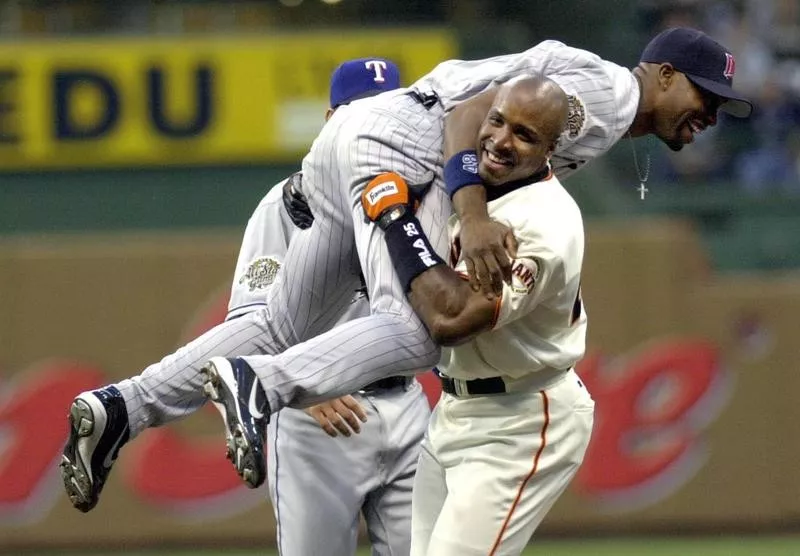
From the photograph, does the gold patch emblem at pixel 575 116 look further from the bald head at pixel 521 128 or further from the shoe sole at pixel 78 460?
the shoe sole at pixel 78 460

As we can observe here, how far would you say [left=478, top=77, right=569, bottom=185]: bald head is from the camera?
169 inches

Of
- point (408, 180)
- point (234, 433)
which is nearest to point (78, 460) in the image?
point (234, 433)

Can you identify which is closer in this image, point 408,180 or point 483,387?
point 483,387

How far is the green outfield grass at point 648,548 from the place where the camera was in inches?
360

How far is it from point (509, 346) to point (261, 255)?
1.14 m

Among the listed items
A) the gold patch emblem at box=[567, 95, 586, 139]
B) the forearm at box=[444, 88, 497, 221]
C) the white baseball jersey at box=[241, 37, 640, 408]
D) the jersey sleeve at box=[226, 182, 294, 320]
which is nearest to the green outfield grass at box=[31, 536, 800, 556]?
the jersey sleeve at box=[226, 182, 294, 320]

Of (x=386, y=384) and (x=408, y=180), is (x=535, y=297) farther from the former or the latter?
(x=386, y=384)

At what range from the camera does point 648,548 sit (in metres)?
9.32

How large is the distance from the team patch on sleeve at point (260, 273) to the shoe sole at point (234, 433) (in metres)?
0.85

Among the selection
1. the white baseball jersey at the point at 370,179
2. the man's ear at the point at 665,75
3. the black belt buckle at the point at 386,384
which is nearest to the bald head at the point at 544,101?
the white baseball jersey at the point at 370,179

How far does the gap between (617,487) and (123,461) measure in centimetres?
304

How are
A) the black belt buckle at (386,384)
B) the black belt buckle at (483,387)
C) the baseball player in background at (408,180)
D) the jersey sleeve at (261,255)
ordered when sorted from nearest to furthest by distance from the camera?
the baseball player in background at (408,180), the black belt buckle at (483,387), the jersey sleeve at (261,255), the black belt buckle at (386,384)

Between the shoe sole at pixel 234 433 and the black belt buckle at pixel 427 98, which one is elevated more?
the black belt buckle at pixel 427 98

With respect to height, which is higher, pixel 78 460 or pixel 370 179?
pixel 370 179
